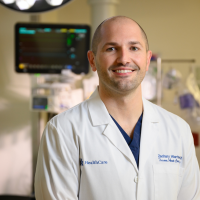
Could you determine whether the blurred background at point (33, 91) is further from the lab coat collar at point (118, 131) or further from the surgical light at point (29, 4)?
the lab coat collar at point (118, 131)

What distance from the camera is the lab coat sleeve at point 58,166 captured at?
1.07 meters

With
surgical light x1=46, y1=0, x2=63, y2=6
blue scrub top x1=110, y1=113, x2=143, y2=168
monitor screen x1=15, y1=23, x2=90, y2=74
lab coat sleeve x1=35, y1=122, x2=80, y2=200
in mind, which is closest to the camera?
lab coat sleeve x1=35, y1=122, x2=80, y2=200

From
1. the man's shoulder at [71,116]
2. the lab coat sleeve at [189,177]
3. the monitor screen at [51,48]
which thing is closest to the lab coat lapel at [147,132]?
the lab coat sleeve at [189,177]

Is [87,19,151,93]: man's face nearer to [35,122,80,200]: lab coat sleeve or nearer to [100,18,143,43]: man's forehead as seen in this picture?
[100,18,143,43]: man's forehead

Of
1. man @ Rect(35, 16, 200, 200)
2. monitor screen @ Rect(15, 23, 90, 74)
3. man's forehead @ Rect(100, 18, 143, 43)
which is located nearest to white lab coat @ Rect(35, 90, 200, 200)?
man @ Rect(35, 16, 200, 200)

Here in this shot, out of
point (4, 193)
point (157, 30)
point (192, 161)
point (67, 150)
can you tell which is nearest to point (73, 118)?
point (67, 150)

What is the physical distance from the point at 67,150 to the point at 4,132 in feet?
6.35

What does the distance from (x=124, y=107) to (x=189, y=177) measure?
1.31 feet

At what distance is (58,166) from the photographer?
108cm

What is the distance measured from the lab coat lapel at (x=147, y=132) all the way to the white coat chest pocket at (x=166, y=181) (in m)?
0.06

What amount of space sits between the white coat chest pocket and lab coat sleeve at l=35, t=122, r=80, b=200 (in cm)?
31

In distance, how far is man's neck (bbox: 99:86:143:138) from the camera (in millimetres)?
1226

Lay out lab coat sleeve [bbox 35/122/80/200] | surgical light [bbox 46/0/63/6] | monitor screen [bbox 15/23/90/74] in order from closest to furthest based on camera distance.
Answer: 1. lab coat sleeve [bbox 35/122/80/200]
2. surgical light [bbox 46/0/63/6]
3. monitor screen [bbox 15/23/90/74]

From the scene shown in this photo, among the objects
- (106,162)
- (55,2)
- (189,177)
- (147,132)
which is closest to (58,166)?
(106,162)
